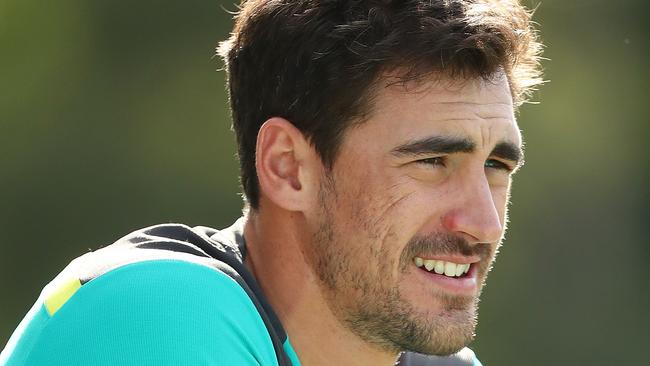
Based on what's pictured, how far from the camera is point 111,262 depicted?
2059mm

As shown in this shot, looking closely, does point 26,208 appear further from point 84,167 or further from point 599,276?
point 599,276

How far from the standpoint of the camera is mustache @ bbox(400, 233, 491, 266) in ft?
7.47

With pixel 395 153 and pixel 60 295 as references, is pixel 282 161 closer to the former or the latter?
pixel 395 153

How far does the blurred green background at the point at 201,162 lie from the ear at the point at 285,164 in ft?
10.9

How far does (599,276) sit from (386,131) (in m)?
3.82

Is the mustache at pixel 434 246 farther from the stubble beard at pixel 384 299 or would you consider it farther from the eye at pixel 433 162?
the eye at pixel 433 162

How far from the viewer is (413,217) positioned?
228 centimetres

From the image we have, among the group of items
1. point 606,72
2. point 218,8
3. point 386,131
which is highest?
point 386,131

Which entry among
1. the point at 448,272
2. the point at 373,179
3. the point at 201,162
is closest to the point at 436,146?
the point at 373,179

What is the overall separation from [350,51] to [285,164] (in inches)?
11.1

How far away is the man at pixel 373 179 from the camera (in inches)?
89.6

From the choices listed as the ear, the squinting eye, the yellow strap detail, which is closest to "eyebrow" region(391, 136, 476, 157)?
the squinting eye

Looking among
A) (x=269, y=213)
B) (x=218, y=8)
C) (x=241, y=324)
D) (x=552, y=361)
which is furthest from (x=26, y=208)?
(x=241, y=324)

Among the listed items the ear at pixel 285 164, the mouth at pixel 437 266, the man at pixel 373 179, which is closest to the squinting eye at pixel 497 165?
the man at pixel 373 179
